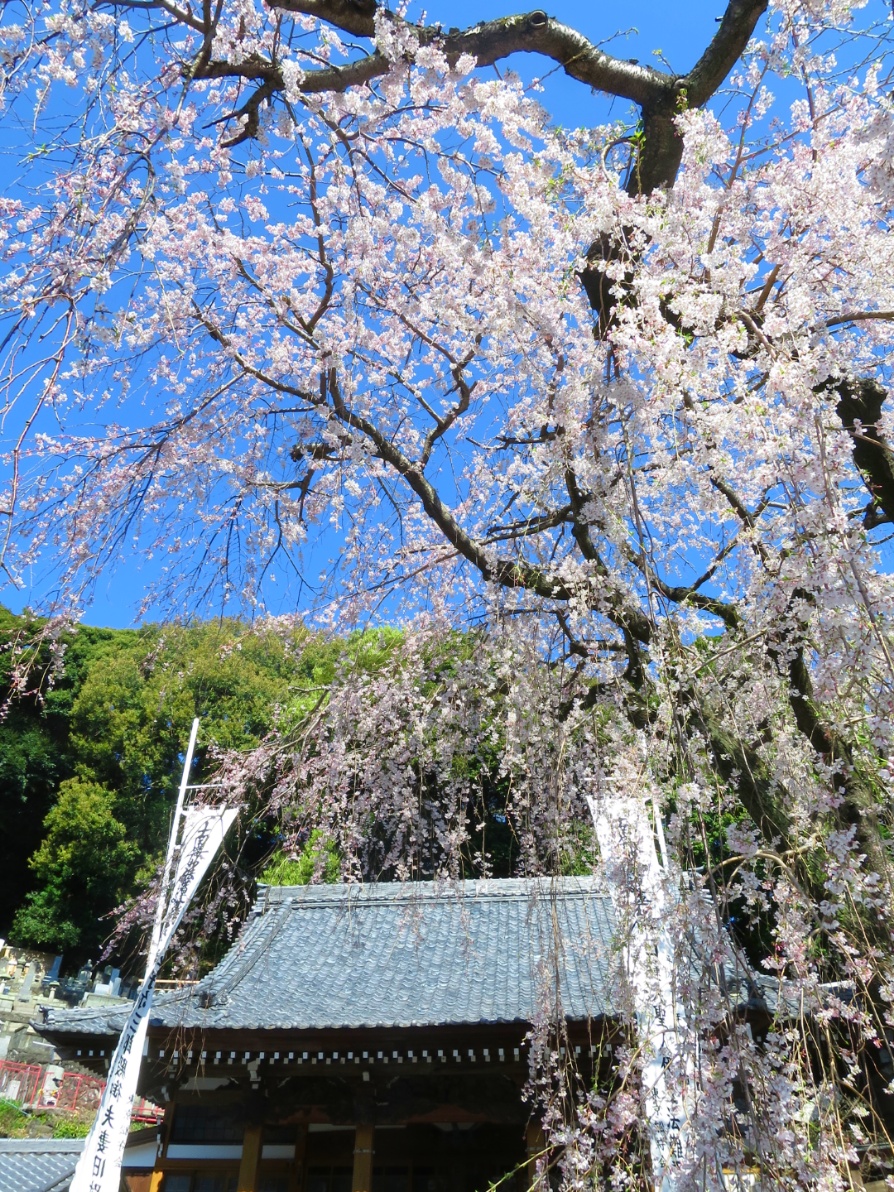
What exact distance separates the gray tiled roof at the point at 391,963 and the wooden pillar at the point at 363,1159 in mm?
905

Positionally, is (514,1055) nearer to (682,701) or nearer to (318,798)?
(318,798)

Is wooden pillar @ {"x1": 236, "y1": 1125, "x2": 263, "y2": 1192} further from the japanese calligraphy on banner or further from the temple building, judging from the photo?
the japanese calligraphy on banner

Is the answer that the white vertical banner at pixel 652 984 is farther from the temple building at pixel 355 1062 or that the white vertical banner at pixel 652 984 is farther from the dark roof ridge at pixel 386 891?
the dark roof ridge at pixel 386 891

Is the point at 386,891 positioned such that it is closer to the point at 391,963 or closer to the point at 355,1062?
the point at 391,963

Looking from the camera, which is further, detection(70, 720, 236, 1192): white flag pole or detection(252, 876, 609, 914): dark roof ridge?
detection(252, 876, 609, 914): dark roof ridge

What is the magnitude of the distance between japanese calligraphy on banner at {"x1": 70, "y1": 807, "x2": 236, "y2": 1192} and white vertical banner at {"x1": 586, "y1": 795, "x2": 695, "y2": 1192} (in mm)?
3399

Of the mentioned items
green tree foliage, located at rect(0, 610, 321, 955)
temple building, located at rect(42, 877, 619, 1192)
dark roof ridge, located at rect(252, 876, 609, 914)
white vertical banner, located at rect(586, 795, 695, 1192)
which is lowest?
white vertical banner, located at rect(586, 795, 695, 1192)

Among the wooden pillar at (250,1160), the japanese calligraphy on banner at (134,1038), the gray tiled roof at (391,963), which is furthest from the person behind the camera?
the wooden pillar at (250,1160)

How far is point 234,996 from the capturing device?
730 centimetres

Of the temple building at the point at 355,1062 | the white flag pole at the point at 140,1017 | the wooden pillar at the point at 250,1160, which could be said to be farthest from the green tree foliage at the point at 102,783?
the white flag pole at the point at 140,1017

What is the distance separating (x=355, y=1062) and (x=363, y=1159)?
853 millimetres

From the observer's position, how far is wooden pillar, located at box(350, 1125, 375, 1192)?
6336 mm

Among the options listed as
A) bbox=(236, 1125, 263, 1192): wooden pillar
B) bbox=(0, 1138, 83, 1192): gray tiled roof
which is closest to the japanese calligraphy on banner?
bbox=(236, 1125, 263, 1192): wooden pillar

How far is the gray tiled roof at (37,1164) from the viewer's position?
22.6 feet
